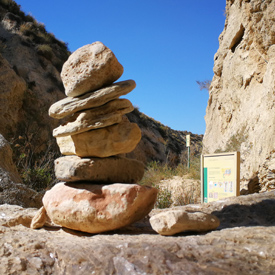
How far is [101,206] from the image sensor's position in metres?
2.85

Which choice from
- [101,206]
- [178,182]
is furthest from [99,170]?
[178,182]

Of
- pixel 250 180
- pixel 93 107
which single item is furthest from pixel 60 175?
pixel 250 180

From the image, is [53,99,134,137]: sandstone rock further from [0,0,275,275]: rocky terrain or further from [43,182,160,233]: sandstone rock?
[0,0,275,275]: rocky terrain

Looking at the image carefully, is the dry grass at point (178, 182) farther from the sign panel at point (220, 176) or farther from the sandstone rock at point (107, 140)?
the sandstone rock at point (107, 140)

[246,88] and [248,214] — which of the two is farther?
[246,88]

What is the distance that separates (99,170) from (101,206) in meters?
0.44

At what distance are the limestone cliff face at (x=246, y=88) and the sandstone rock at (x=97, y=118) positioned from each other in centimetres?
336

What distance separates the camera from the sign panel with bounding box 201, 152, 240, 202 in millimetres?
4270

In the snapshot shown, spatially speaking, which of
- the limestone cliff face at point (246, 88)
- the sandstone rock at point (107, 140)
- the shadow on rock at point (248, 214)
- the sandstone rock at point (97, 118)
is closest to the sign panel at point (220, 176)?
the shadow on rock at point (248, 214)

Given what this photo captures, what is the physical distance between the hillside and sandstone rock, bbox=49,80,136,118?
3.76m

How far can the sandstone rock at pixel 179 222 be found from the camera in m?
2.60

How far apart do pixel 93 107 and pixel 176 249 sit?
1.66 m

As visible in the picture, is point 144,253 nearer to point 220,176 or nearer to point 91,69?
point 91,69

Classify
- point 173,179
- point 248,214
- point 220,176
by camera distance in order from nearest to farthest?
point 248,214
point 220,176
point 173,179
